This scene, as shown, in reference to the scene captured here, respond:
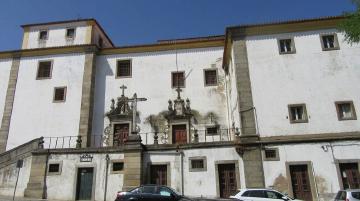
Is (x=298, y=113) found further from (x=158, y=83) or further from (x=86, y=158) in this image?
(x=86, y=158)

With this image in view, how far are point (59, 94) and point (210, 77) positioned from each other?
1186 cm

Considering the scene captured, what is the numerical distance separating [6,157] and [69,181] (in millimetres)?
4588

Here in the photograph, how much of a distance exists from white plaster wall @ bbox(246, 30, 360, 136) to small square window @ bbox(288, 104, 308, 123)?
23cm

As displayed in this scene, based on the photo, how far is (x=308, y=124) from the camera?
1886cm

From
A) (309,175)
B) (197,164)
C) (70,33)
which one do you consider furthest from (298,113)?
(70,33)

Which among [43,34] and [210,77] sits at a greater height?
[43,34]

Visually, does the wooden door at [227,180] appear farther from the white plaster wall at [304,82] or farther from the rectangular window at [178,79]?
the rectangular window at [178,79]

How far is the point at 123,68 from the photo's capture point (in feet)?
89.1

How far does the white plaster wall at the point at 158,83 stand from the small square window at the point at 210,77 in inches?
12.7

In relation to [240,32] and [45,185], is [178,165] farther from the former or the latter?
[240,32]

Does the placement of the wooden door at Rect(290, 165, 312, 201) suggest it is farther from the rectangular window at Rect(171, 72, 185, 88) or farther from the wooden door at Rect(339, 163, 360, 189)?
the rectangular window at Rect(171, 72, 185, 88)

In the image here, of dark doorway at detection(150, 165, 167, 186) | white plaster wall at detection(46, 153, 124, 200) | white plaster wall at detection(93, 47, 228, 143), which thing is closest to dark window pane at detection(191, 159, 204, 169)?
dark doorway at detection(150, 165, 167, 186)

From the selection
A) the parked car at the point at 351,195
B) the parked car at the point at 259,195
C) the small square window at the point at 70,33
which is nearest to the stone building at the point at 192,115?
the small square window at the point at 70,33

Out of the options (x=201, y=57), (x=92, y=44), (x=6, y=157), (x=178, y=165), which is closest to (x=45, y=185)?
(x=6, y=157)
